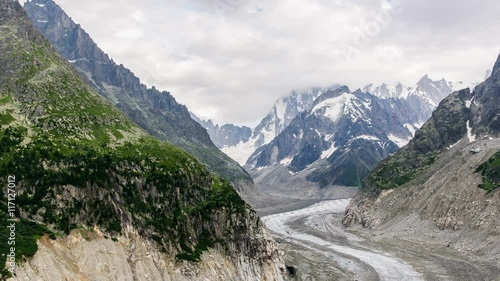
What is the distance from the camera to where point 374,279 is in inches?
4882

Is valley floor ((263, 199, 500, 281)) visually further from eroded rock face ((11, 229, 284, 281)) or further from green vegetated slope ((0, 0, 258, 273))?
green vegetated slope ((0, 0, 258, 273))

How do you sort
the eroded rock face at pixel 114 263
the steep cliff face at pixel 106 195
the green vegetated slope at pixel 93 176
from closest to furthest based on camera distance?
the eroded rock face at pixel 114 263 → the steep cliff face at pixel 106 195 → the green vegetated slope at pixel 93 176

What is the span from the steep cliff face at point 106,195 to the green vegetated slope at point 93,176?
212 millimetres

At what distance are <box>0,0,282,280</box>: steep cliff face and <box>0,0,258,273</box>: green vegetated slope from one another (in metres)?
0.21

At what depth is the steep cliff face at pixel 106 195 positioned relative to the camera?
75.9m

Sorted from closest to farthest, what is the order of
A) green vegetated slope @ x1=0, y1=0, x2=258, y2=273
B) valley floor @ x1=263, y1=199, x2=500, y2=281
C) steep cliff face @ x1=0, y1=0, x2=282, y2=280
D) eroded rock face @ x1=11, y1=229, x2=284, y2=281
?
eroded rock face @ x1=11, y1=229, x2=284, y2=281, steep cliff face @ x1=0, y1=0, x2=282, y2=280, green vegetated slope @ x1=0, y1=0, x2=258, y2=273, valley floor @ x1=263, y1=199, x2=500, y2=281

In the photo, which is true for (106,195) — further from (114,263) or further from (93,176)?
(114,263)

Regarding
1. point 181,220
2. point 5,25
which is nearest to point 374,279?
point 181,220

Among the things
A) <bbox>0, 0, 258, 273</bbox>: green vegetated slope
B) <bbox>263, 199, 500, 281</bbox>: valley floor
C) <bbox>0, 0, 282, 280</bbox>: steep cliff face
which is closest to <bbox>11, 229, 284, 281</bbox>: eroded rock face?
<bbox>0, 0, 282, 280</bbox>: steep cliff face

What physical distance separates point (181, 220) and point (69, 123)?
1530 inches

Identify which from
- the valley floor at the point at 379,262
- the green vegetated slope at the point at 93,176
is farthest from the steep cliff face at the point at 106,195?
the valley floor at the point at 379,262

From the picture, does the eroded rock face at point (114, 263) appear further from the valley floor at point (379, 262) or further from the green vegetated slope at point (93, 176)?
the valley floor at point (379, 262)

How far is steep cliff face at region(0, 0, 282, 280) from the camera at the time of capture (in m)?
75.9

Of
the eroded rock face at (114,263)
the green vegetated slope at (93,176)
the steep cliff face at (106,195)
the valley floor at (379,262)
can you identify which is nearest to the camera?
the eroded rock face at (114,263)
